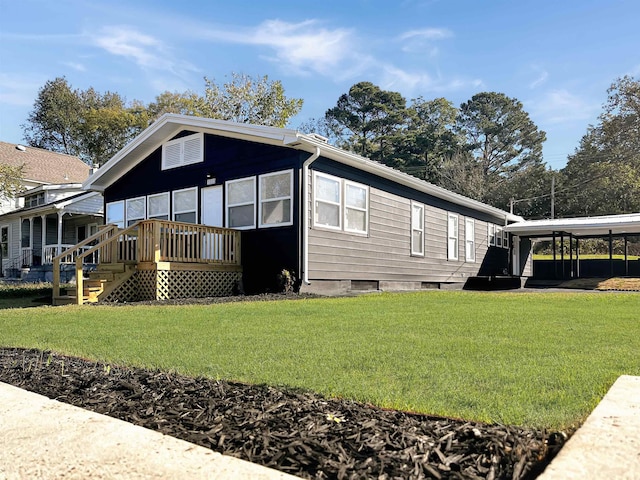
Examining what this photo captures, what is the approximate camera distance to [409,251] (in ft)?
47.3

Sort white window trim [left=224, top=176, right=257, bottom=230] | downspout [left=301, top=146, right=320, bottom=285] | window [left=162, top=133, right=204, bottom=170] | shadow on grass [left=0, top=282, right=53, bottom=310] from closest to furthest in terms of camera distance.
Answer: shadow on grass [left=0, top=282, right=53, bottom=310]
downspout [left=301, top=146, right=320, bottom=285]
white window trim [left=224, top=176, right=257, bottom=230]
window [left=162, top=133, right=204, bottom=170]

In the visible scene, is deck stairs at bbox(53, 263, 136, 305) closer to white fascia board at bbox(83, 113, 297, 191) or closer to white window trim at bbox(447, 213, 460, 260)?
white fascia board at bbox(83, 113, 297, 191)

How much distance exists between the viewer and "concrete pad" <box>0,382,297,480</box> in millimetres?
1781

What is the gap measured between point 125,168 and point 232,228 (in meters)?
5.42

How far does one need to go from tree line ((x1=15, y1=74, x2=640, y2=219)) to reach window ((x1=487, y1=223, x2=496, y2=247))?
1393 cm

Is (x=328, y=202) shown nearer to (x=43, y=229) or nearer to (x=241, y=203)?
(x=241, y=203)

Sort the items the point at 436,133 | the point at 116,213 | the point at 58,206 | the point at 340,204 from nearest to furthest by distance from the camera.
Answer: the point at 340,204 < the point at 116,213 < the point at 58,206 < the point at 436,133

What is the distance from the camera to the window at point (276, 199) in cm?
1080

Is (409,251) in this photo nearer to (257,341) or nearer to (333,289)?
(333,289)

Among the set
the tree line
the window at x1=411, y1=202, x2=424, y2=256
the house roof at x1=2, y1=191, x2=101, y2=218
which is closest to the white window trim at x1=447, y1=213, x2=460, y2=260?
the window at x1=411, y1=202, x2=424, y2=256

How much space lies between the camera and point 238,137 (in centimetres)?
1174

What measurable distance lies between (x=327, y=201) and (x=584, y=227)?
1302 cm

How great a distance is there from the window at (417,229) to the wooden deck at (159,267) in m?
5.88

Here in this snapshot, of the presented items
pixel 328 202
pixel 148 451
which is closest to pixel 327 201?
pixel 328 202
